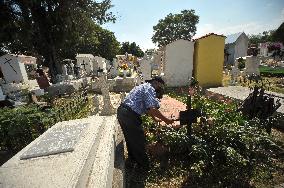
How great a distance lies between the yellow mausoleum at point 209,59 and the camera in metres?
13.7

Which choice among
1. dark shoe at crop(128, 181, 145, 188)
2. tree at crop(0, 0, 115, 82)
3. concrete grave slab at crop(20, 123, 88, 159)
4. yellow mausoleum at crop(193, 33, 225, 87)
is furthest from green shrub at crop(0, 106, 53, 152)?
tree at crop(0, 0, 115, 82)

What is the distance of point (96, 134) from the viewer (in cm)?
425

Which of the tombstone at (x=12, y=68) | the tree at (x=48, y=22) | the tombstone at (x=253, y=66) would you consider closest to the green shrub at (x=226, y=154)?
the tombstone at (x=253, y=66)

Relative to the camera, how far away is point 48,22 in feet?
68.0

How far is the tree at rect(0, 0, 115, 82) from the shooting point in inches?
777

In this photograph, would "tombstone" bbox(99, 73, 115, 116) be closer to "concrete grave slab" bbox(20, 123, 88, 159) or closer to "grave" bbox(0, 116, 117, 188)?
"concrete grave slab" bbox(20, 123, 88, 159)

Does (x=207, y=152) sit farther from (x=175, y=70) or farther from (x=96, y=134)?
(x=175, y=70)

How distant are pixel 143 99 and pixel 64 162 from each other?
6.01 feet

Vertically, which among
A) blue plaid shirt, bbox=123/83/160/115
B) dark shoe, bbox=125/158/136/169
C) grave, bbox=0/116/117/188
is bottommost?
dark shoe, bbox=125/158/136/169

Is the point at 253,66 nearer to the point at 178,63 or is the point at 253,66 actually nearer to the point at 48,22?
the point at 178,63

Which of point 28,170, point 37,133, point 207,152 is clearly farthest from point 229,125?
point 37,133

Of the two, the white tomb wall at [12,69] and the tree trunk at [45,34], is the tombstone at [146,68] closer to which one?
the tree trunk at [45,34]

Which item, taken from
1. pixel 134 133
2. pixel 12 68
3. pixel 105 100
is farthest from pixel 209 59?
pixel 12 68

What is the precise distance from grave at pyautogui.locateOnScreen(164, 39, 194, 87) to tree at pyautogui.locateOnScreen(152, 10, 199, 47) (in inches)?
2616
